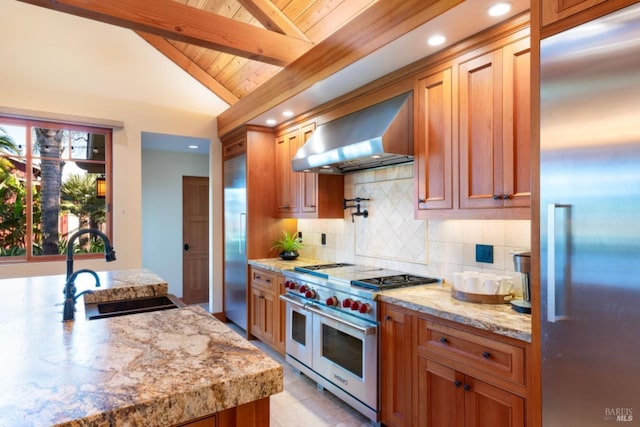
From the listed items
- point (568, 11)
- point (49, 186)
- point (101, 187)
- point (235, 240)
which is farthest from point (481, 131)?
point (49, 186)

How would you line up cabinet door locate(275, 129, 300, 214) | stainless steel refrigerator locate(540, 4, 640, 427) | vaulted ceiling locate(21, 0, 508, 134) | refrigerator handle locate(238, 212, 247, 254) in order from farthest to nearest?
refrigerator handle locate(238, 212, 247, 254)
cabinet door locate(275, 129, 300, 214)
vaulted ceiling locate(21, 0, 508, 134)
stainless steel refrigerator locate(540, 4, 640, 427)

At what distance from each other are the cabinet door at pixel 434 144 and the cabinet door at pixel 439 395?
0.94m

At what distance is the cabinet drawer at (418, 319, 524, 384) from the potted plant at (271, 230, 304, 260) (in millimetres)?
2093

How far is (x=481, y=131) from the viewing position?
1973 millimetres

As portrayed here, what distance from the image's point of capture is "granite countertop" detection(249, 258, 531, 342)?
159 cm

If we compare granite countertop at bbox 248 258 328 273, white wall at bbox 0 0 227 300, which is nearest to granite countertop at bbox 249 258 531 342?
granite countertop at bbox 248 258 328 273

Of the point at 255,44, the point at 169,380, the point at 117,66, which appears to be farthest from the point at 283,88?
the point at 169,380

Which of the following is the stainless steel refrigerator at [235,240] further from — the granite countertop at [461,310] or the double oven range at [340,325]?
the granite countertop at [461,310]

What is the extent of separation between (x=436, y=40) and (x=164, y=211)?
4755 mm

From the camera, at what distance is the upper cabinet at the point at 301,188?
11.3 feet

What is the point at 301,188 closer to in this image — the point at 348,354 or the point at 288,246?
the point at 288,246

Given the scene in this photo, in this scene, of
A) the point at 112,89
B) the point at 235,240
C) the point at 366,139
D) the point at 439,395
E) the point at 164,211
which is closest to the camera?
the point at 439,395

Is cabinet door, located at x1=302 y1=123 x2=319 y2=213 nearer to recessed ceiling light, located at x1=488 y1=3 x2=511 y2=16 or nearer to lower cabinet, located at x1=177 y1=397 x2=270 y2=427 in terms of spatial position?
recessed ceiling light, located at x1=488 y1=3 x2=511 y2=16

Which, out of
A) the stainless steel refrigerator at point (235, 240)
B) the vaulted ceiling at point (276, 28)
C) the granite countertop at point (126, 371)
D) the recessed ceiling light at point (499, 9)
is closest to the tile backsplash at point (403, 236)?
the stainless steel refrigerator at point (235, 240)
